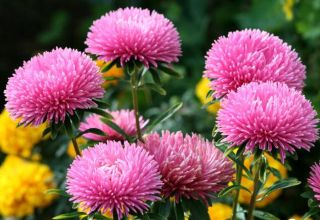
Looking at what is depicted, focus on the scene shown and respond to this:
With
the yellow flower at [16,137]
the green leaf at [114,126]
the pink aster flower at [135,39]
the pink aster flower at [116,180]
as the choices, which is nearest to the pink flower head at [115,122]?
the green leaf at [114,126]

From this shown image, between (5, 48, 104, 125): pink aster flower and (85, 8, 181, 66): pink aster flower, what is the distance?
8cm

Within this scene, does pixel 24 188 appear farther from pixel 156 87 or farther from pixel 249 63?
pixel 249 63

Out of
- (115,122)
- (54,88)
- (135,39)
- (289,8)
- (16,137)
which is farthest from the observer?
(289,8)

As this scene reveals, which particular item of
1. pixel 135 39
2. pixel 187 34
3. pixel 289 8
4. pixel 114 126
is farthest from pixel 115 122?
pixel 187 34

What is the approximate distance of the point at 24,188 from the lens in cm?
213

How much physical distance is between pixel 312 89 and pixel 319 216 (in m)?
1.60

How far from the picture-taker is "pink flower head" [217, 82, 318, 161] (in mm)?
1022

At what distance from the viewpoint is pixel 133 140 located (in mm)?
1316

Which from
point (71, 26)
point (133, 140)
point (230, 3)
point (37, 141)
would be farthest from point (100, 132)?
point (71, 26)

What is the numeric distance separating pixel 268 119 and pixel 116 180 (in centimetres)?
25

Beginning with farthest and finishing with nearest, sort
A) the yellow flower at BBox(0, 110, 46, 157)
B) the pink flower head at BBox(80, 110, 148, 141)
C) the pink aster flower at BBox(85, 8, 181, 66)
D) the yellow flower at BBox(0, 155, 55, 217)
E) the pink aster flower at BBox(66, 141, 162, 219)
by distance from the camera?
the yellow flower at BBox(0, 110, 46, 157), the yellow flower at BBox(0, 155, 55, 217), the pink flower head at BBox(80, 110, 148, 141), the pink aster flower at BBox(85, 8, 181, 66), the pink aster flower at BBox(66, 141, 162, 219)

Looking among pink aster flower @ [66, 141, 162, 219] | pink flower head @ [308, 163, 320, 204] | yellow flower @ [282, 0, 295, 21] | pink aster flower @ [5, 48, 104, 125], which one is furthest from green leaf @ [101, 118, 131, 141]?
yellow flower @ [282, 0, 295, 21]

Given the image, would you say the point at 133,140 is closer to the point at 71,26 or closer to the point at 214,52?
the point at 214,52

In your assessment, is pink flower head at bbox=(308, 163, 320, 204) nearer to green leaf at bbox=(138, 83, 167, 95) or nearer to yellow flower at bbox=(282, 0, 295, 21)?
green leaf at bbox=(138, 83, 167, 95)
